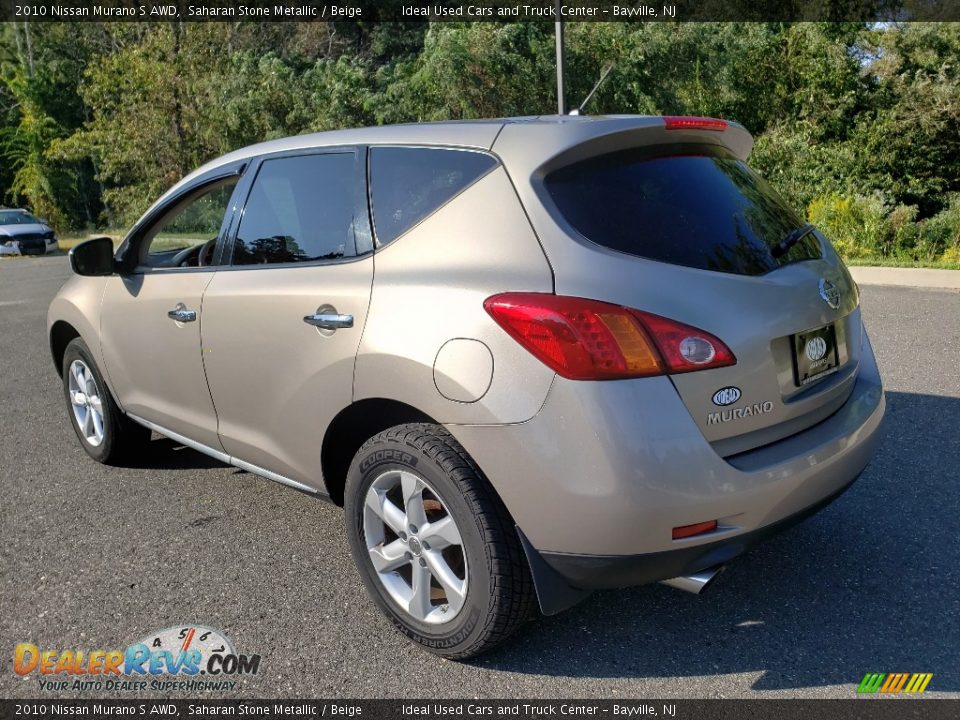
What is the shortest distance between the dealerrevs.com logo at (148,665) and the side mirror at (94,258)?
1867 mm

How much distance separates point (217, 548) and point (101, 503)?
3.13 ft

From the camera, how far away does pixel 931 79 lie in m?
21.6

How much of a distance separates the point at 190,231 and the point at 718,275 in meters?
2.64

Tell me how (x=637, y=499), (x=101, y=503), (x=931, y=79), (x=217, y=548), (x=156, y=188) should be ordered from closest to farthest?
(x=637, y=499) → (x=217, y=548) → (x=101, y=503) → (x=931, y=79) → (x=156, y=188)

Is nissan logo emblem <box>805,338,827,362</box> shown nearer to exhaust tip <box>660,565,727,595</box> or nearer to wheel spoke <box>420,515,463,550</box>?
exhaust tip <box>660,565,727,595</box>

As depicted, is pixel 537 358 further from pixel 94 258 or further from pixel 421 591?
pixel 94 258

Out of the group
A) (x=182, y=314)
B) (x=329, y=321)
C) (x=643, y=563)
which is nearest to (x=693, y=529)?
(x=643, y=563)

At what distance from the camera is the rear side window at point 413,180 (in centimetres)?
281

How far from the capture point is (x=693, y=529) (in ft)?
7.89

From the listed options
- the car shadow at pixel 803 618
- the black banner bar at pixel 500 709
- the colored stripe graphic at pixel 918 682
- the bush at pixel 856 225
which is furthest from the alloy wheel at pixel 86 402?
the bush at pixel 856 225

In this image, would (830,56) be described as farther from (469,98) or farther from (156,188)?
(156,188)

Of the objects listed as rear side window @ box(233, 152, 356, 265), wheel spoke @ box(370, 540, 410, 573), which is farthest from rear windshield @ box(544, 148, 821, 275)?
wheel spoke @ box(370, 540, 410, 573)

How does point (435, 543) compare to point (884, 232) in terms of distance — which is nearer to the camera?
point (435, 543)

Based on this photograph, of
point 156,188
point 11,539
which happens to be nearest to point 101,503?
point 11,539
